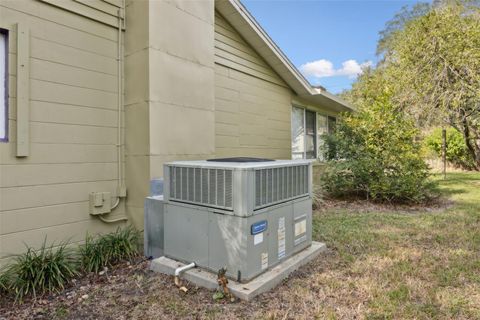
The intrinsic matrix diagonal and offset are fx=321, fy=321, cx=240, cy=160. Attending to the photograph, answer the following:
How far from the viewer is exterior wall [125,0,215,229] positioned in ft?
11.5

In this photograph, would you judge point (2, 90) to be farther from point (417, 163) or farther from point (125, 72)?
point (417, 163)

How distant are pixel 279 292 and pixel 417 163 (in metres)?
5.19

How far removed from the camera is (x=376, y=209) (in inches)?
245

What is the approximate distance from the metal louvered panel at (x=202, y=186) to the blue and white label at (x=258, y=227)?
0.77 feet

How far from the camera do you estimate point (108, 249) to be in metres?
3.31

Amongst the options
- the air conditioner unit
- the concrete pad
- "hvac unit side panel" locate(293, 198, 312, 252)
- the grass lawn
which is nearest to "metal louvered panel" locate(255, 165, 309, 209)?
the air conditioner unit

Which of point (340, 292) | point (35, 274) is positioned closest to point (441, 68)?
point (340, 292)

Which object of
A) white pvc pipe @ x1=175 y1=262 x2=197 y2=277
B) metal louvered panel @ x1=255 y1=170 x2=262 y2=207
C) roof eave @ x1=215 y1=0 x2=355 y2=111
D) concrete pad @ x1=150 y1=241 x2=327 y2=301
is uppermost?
roof eave @ x1=215 y1=0 x2=355 y2=111

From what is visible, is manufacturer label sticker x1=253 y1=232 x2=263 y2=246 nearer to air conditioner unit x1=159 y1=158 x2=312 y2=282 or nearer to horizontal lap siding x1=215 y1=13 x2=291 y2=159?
air conditioner unit x1=159 y1=158 x2=312 y2=282

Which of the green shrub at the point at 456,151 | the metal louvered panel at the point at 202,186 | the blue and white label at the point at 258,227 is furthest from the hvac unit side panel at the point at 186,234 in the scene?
the green shrub at the point at 456,151

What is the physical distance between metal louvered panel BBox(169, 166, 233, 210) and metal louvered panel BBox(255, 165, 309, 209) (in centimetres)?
24

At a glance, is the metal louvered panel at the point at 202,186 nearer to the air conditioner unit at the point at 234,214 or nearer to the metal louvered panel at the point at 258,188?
the air conditioner unit at the point at 234,214

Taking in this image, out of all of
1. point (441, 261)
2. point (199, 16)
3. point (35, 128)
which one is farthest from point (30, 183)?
point (441, 261)

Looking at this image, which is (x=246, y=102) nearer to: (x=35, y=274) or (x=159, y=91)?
(x=159, y=91)
